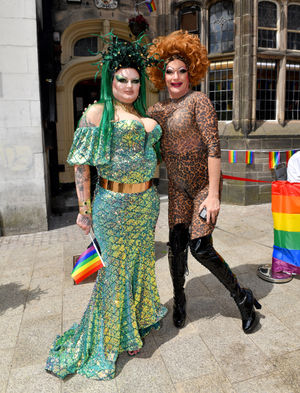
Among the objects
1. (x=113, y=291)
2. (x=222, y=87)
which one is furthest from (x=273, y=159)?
(x=113, y=291)

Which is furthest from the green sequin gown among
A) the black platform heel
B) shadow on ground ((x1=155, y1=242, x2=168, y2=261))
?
shadow on ground ((x1=155, y1=242, x2=168, y2=261))

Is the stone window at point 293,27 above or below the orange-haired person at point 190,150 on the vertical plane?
above

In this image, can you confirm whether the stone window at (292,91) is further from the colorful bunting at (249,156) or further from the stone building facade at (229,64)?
the colorful bunting at (249,156)

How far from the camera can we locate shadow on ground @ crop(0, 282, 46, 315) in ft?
10.9

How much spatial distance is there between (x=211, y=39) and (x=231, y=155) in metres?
2.76

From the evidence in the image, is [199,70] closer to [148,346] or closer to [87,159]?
[87,159]

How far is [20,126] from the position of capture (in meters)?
5.42

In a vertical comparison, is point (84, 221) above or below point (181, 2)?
below

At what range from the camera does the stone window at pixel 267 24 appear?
24.1 ft

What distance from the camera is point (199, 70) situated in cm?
263

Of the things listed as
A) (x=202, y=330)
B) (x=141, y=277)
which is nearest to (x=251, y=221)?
(x=202, y=330)

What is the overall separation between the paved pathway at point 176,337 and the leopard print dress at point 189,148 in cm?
87

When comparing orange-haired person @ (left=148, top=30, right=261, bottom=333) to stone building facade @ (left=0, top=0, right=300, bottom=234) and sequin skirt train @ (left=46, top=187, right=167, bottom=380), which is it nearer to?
sequin skirt train @ (left=46, top=187, right=167, bottom=380)

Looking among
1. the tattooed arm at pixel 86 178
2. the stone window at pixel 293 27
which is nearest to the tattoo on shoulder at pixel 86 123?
the tattooed arm at pixel 86 178
